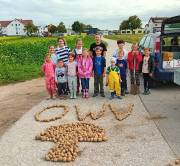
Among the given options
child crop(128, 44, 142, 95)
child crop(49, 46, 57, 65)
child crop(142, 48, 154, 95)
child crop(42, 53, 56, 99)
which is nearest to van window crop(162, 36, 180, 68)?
child crop(142, 48, 154, 95)

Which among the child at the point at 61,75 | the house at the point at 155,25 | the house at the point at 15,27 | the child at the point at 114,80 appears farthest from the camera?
the house at the point at 15,27

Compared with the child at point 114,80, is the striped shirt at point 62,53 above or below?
above

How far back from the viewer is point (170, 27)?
42.8 feet

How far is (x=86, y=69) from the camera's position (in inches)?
463

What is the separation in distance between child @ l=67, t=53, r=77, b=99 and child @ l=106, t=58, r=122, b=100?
2.91ft

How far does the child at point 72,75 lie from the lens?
11.7 m

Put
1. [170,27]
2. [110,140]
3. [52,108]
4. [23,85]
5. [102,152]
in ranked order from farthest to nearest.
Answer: [23,85], [170,27], [52,108], [110,140], [102,152]

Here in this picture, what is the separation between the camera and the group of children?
11.7m

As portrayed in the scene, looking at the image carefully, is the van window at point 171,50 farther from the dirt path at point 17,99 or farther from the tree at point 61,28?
the tree at point 61,28

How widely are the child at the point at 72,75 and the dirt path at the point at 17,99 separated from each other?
41.7 inches

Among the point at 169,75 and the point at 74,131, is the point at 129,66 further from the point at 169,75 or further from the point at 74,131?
the point at 74,131

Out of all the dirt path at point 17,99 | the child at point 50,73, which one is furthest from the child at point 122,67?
the dirt path at point 17,99

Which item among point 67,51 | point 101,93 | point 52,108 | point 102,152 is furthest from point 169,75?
point 102,152

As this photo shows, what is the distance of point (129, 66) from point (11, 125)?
417cm
